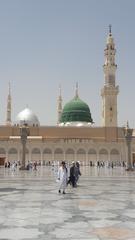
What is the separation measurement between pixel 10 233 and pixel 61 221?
1117 millimetres

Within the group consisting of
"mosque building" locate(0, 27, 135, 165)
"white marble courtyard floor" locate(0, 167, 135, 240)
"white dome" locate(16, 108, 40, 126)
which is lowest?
"white marble courtyard floor" locate(0, 167, 135, 240)

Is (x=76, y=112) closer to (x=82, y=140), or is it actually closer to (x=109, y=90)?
(x=82, y=140)

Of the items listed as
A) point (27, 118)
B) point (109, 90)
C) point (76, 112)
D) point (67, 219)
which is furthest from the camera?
point (76, 112)

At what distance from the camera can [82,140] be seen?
53.9 metres

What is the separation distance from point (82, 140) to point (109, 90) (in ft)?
25.6

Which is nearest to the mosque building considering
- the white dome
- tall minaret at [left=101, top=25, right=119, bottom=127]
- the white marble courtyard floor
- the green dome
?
tall minaret at [left=101, top=25, right=119, bottom=127]

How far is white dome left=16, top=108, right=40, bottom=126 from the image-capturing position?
59906 millimetres

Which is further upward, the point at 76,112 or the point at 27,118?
the point at 76,112

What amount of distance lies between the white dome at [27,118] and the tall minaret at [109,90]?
433 inches

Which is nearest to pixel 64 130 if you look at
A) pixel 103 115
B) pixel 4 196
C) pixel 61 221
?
pixel 103 115

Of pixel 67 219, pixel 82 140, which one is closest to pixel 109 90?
pixel 82 140

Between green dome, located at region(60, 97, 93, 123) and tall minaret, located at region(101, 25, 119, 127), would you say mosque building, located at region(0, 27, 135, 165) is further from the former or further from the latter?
green dome, located at region(60, 97, 93, 123)

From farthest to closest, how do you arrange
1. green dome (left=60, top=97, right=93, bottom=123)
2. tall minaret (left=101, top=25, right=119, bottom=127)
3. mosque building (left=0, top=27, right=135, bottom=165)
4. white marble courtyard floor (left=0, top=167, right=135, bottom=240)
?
1. green dome (left=60, top=97, right=93, bottom=123)
2. tall minaret (left=101, top=25, right=119, bottom=127)
3. mosque building (left=0, top=27, right=135, bottom=165)
4. white marble courtyard floor (left=0, top=167, right=135, bottom=240)

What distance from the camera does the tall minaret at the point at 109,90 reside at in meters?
52.7
